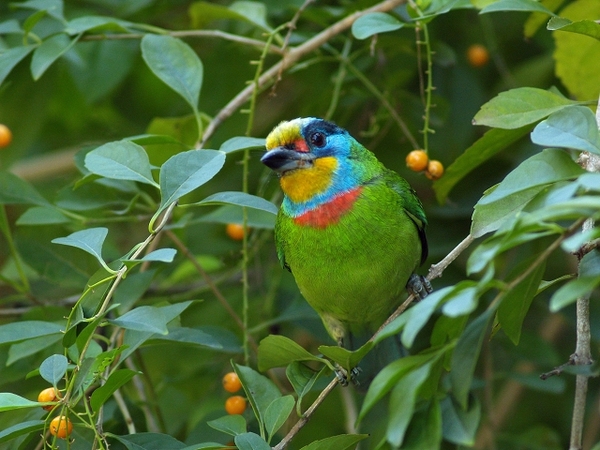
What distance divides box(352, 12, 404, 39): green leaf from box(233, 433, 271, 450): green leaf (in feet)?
3.95

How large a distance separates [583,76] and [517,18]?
1190 mm

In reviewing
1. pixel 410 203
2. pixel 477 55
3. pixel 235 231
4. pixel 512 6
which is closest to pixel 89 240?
pixel 512 6

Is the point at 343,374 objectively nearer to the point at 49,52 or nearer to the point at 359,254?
the point at 359,254

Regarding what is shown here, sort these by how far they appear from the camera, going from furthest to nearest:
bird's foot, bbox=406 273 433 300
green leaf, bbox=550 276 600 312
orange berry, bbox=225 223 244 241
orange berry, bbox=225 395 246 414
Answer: orange berry, bbox=225 223 244 241 → bird's foot, bbox=406 273 433 300 → orange berry, bbox=225 395 246 414 → green leaf, bbox=550 276 600 312

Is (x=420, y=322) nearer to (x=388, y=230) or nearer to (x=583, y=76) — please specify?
(x=388, y=230)

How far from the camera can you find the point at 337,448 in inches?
73.0

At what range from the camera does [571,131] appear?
5.54ft

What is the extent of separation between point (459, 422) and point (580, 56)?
1.65 m

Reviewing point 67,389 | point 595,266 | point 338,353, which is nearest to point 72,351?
point 67,389

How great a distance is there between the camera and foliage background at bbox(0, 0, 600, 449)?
9.35 ft

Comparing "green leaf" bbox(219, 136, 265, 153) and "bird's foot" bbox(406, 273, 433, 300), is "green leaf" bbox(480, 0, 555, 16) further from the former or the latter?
"bird's foot" bbox(406, 273, 433, 300)

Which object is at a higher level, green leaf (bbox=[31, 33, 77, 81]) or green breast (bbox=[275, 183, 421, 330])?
green leaf (bbox=[31, 33, 77, 81])

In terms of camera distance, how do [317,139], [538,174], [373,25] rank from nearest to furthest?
[538,174], [373,25], [317,139]

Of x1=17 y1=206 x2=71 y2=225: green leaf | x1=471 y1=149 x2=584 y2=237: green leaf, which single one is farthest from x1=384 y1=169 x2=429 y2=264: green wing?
x1=17 y1=206 x2=71 y2=225: green leaf
